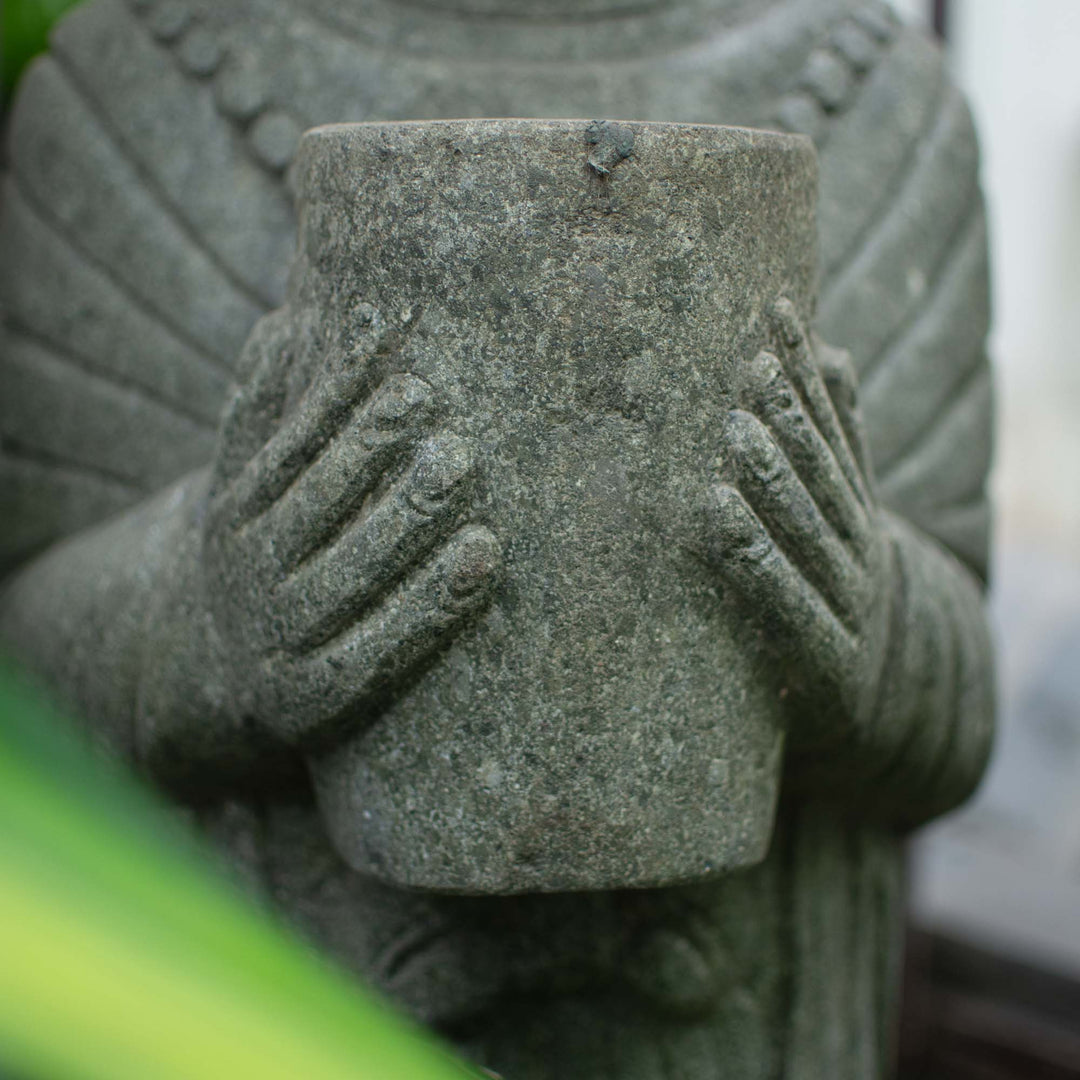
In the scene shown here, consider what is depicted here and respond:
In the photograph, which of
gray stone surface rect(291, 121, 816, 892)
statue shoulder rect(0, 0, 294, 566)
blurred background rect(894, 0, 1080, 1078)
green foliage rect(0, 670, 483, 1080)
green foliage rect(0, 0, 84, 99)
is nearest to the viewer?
green foliage rect(0, 670, 483, 1080)

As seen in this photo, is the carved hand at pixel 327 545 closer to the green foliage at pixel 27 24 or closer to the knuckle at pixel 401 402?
the knuckle at pixel 401 402

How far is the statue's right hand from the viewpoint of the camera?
868 millimetres

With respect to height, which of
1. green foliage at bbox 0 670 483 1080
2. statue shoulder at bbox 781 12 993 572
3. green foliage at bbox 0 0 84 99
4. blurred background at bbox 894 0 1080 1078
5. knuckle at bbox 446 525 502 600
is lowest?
blurred background at bbox 894 0 1080 1078

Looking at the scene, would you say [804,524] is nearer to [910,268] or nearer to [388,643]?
[388,643]

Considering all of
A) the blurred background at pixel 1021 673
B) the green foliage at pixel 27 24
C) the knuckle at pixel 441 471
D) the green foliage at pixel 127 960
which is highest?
the green foliage at pixel 27 24

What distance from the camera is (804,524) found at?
927mm

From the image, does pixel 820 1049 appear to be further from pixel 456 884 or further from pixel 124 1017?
pixel 124 1017

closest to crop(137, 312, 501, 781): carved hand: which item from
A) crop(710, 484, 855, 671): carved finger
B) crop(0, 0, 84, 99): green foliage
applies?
crop(710, 484, 855, 671): carved finger

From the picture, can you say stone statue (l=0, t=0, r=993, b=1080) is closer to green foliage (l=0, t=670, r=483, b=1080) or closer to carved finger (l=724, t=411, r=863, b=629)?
carved finger (l=724, t=411, r=863, b=629)

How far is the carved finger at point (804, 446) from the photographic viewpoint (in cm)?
91

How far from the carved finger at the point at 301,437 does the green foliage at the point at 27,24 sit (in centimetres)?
81

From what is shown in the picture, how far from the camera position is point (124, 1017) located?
205 mm

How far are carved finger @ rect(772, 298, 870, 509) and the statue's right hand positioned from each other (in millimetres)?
238

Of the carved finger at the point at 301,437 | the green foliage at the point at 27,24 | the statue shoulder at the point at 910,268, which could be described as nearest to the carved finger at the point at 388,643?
the carved finger at the point at 301,437
